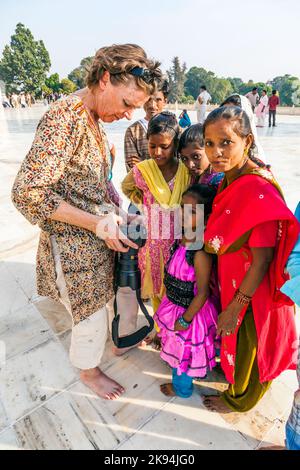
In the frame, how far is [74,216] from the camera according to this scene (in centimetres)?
130

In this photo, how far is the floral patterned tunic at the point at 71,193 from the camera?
4.00ft

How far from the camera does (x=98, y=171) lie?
4.64ft

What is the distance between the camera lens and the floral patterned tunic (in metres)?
1.22

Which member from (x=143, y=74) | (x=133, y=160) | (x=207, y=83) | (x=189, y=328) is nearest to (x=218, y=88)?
(x=207, y=83)

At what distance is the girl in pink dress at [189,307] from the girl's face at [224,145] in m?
0.22

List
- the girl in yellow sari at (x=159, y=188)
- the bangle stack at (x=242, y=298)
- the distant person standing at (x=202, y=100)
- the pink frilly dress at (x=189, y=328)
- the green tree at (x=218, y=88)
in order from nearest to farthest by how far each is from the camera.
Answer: the bangle stack at (x=242, y=298) < the pink frilly dress at (x=189, y=328) < the girl in yellow sari at (x=159, y=188) < the distant person standing at (x=202, y=100) < the green tree at (x=218, y=88)

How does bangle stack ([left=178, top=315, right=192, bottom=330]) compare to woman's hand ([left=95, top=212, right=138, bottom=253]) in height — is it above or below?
below

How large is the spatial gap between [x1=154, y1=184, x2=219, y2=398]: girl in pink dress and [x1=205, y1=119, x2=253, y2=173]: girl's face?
22cm

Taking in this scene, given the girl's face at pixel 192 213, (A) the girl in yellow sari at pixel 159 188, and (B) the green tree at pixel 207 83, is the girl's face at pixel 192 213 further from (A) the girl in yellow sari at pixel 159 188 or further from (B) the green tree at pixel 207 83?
(B) the green tree at pixel 207 83

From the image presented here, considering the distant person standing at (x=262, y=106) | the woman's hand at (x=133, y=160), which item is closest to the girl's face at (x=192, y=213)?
the woman's hand at (x=133, y=160)

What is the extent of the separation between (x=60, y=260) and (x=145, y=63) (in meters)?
0.99

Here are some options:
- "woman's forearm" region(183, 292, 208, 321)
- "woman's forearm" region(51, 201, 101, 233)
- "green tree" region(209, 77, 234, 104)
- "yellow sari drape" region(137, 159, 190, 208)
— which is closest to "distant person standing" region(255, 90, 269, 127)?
"yellow sari drape" region(137, 159, 190, 208)

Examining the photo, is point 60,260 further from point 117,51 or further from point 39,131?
point 117,51

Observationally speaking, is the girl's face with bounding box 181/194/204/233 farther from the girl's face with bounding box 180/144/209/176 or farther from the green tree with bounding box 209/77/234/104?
the green tree with bounding box 209/77/234/104
